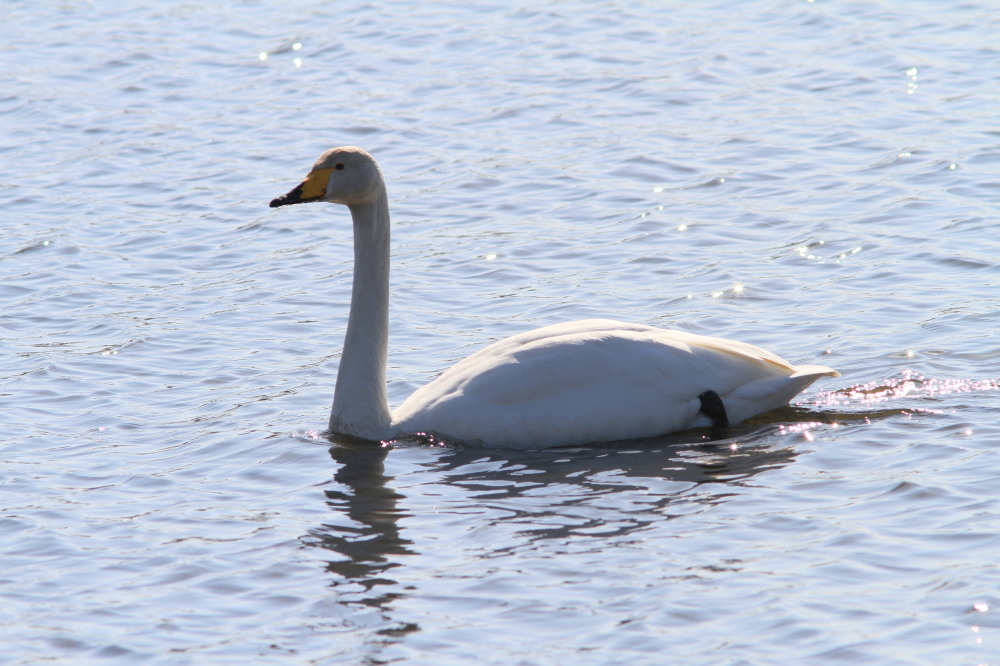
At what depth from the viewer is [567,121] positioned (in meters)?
17.1

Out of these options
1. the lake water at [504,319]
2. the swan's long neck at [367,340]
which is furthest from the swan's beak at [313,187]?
the lake water at [504,319]

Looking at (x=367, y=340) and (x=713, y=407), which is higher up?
(x=367, y=340)

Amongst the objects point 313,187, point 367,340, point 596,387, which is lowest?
point 596,387

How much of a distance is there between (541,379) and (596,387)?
331mm

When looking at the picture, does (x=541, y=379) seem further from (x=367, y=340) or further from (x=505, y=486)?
(x=367, y=340)

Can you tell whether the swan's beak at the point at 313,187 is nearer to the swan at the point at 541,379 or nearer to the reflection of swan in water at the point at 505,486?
the swan at the point at 541,379

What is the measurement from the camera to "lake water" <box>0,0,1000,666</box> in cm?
682

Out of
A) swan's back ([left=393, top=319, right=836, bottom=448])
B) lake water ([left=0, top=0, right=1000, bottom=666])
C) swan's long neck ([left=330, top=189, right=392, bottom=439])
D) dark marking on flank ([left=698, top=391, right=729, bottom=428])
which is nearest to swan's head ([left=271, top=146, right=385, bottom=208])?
swan's long neck ([left=330, top=189, right=392, bottom=439])

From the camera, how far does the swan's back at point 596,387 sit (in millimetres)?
8695

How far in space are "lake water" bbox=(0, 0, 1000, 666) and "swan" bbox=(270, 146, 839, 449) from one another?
20 centimetres

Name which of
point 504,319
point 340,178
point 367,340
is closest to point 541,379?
point 367,340

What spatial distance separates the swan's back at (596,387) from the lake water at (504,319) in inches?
8.3

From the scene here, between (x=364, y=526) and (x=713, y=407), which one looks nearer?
(x=364, y=526)

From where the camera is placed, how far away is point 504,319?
11422 millimetres
